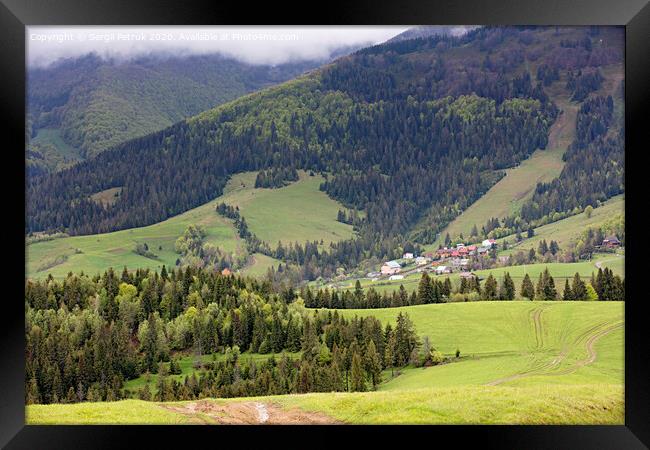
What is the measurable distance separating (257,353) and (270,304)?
106 inches

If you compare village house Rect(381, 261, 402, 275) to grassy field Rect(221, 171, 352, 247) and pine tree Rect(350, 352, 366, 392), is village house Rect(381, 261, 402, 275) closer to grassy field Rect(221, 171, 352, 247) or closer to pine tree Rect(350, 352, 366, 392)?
grassy field Rect(221, 171, 352, 247)

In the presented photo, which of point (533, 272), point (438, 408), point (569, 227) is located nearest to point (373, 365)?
point (438, 408)

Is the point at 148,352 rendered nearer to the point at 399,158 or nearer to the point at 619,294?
the point at 619,294

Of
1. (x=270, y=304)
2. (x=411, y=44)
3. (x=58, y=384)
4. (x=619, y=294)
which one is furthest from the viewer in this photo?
(x=411, y=44)

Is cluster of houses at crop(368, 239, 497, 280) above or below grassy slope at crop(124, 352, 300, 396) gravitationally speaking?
above

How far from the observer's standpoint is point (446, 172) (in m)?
78.0

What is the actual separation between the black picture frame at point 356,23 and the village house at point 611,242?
1595 inches

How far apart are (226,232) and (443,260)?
64.7 ft

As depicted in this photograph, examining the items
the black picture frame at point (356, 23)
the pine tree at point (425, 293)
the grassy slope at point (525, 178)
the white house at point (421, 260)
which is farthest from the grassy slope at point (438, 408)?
the grassy slope at point (525, 178)

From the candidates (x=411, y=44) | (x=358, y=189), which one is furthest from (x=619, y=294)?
(x=411, y=44)

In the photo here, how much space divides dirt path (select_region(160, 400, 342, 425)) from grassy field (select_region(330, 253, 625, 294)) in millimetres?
28127

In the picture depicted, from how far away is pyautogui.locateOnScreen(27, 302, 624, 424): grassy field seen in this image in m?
9.95

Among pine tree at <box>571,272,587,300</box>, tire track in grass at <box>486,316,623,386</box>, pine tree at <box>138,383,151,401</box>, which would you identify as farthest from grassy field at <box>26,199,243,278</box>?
tire track in grass at <box>486,316,623,386</box>

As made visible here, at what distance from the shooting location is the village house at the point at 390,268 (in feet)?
175
